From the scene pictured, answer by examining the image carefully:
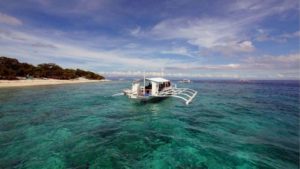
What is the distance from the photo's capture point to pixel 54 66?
89.1 metres

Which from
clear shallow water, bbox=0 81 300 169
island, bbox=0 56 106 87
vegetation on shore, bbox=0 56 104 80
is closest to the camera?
clear shallow water, bbox=0 81 300 169

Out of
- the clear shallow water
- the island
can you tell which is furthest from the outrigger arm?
the island

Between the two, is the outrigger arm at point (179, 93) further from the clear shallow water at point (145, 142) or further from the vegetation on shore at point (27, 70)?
the vegetation on shore at point (27, 70)

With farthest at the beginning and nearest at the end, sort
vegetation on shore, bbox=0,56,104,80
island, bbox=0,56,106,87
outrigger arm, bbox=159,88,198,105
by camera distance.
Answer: vegetation on shore, bbox=0,56,104,80 → island, bbox=0,56,106,87 → outrigger arm, bbox=159,88,198,105

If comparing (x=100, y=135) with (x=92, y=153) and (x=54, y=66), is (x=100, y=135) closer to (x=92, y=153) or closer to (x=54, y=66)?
(x=92, y=153)

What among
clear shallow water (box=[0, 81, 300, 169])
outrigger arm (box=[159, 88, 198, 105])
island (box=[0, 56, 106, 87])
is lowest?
clear shallow water (box=[0, 81, 300, 169])

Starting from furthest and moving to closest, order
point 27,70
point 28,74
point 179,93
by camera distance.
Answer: point 28,74 → point 27,70 → point 179,93

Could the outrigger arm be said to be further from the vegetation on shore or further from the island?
the vegetation on shore

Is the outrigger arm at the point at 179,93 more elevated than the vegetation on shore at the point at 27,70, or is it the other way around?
the vegetation on shore at the point at 27,70

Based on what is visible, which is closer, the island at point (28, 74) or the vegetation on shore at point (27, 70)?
the island at point (28, 74)

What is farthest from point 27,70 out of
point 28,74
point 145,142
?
point 145,142

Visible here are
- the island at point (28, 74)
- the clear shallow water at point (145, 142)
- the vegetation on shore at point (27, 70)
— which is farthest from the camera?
the vegetation on shore at point (27, 70)

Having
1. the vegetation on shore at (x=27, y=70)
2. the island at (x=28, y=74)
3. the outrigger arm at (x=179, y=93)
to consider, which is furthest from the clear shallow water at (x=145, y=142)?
the vegetation on shore at (x=27, y=70)

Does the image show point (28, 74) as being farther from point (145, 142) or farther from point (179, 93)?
point (145, 142)
